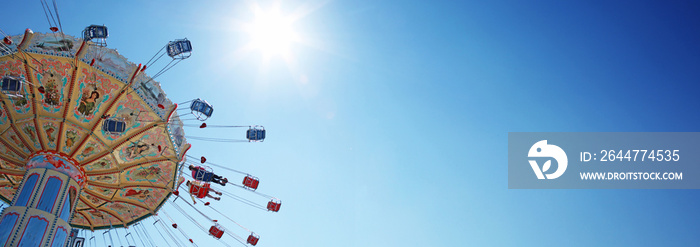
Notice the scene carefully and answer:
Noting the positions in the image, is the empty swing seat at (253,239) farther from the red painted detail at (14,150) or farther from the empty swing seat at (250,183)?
the red painted detail at (14,150)

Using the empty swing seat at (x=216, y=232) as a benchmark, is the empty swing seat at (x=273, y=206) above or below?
above

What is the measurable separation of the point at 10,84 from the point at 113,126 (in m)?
2.84

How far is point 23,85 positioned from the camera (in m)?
13.3

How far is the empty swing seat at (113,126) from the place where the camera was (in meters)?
13.6

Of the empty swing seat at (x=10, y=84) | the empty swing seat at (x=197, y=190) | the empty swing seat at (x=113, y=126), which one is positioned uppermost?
the empty swing seat at (x=10, y=84)

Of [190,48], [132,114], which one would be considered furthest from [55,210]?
[190,48]

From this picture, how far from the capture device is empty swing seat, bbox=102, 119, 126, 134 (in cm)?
1357

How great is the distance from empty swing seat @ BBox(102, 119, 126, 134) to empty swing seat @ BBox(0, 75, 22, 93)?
94.3 inches

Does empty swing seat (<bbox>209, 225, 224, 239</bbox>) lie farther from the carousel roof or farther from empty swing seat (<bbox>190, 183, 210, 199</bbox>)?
the carousel roof

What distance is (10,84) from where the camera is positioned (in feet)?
40.6

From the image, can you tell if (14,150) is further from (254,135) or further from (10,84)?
(254,135)

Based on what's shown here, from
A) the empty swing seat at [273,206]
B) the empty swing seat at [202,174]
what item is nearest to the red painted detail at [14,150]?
the empty swing seat at [202,174]

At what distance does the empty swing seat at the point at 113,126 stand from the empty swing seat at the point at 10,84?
94.3 inches

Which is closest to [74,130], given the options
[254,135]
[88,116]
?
[88,116]
